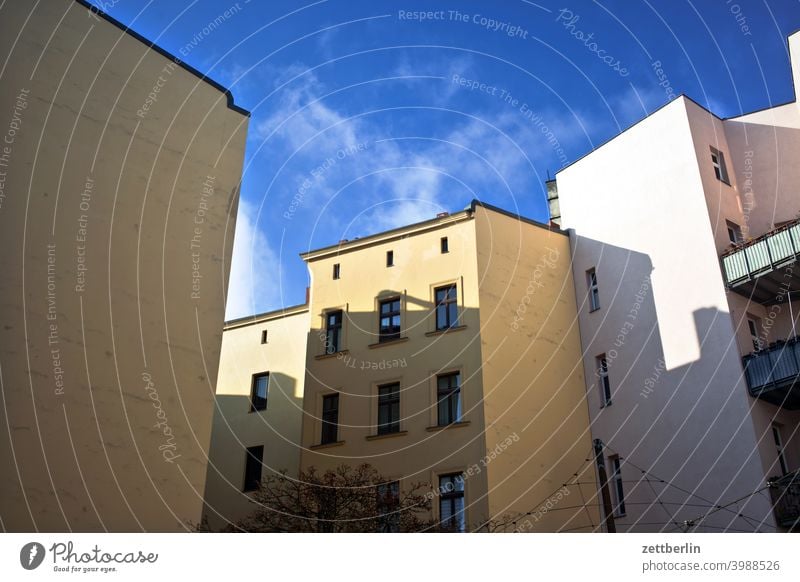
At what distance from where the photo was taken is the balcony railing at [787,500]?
22453mm

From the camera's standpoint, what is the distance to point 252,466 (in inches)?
1260

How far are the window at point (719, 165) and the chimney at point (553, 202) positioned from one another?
24.8 ft

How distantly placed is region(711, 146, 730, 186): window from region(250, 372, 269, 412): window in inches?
704

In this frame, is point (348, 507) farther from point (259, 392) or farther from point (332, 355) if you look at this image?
point (259, 392)

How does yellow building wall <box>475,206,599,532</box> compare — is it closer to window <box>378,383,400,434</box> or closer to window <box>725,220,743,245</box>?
window <box>378,383,400,434</box>

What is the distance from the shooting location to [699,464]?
2447cm

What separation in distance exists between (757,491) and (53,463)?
17356 mm

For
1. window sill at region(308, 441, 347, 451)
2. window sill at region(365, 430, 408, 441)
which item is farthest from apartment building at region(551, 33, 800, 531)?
window sill at region(308, 441, 347, 451)

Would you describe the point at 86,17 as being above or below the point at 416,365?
above

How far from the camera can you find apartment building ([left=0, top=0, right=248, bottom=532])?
1720cm

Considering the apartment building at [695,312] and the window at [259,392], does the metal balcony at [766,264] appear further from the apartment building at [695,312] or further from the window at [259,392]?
the window at [259,392]
